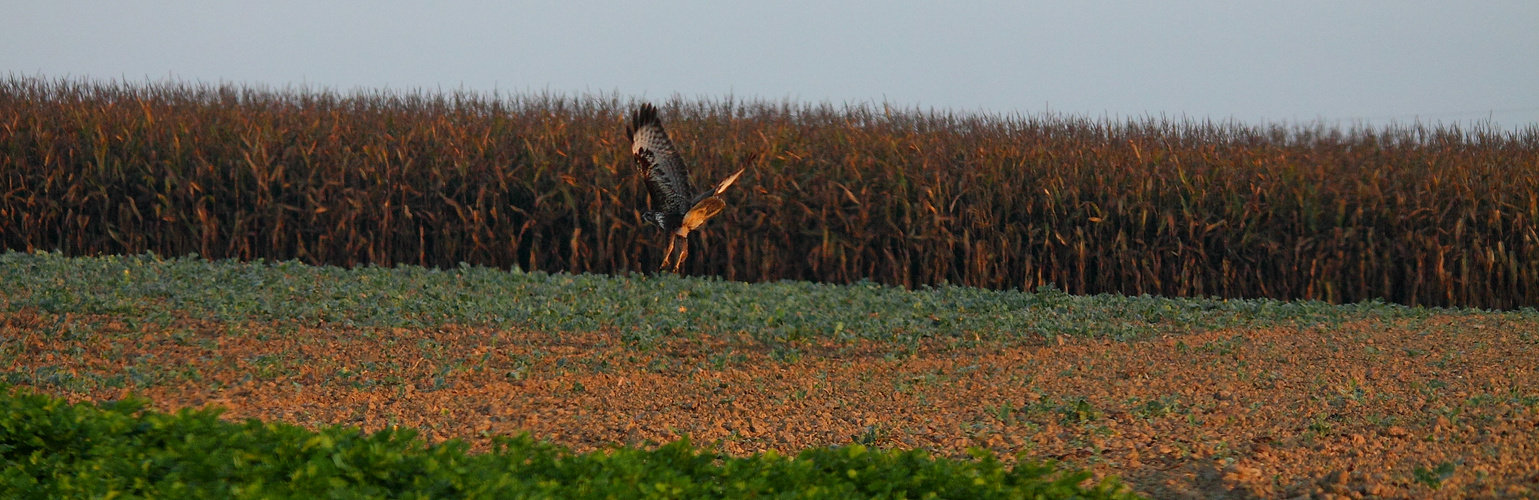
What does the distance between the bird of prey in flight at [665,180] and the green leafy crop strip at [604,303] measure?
94 centimetres

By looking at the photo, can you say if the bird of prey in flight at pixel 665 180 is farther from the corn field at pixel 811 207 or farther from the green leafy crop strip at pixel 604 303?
the corn field at pixel 811 207

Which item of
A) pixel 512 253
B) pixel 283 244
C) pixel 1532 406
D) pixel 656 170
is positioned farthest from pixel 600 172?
pixel 1532 406

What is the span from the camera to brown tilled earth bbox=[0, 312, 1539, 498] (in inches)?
168

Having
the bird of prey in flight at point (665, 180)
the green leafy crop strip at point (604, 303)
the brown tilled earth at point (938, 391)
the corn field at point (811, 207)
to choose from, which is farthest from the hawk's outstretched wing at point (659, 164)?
the corn field at point (811, 207)

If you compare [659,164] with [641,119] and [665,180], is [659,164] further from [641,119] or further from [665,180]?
[641,119]

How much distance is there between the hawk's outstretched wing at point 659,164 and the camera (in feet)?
19.0

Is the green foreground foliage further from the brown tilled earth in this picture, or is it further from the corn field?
the corn field

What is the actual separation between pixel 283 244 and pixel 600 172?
262 cm

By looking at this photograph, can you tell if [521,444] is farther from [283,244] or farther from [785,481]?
[283,244]

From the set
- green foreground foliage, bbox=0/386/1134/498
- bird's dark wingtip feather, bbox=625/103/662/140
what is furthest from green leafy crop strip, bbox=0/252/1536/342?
green foreground foliage, bbox=0/386/1134/498

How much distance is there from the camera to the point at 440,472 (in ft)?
11.4

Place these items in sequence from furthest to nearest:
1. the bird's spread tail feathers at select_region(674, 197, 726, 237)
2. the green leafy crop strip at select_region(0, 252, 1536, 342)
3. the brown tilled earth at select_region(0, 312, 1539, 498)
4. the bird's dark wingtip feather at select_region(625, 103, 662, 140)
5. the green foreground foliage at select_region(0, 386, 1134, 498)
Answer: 1. the green leafy crop strip at select_region(0, 252, 1536, 342)
2. the bird's spread tail feathers at select_region(674, 197, 726, 237)
3. the bird's dark wingtip feather at select_region(625, 103, 662, 140)
4. the brown tilled earth at select_region(0, 312, 1539, 498)
5. the green foreground foliage at select_region(0, 386, 1134, 498)

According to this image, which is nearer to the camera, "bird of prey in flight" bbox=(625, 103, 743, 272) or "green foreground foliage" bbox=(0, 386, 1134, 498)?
"green foreground foliage" bbox=(0, 386, 1134, 498)

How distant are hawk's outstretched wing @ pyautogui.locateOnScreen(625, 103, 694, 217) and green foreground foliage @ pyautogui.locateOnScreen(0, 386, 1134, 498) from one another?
2133 millimetres
